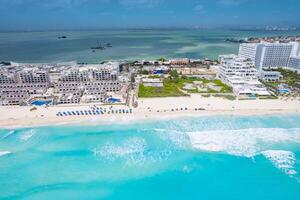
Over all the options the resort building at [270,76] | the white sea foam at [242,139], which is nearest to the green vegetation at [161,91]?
the white sea foam at [242,139]

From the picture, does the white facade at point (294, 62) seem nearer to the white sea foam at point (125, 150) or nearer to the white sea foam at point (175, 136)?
the white sea foam at point (175, 136)

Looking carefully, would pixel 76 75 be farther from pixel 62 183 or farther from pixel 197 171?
pixel 197 171

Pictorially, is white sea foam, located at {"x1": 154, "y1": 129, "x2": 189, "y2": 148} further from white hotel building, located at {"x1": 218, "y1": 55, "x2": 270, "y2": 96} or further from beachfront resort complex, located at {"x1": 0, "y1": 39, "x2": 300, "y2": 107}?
white hotel building, located at {"x1": 218, "y1": 55, "x2": 270, "y2": 96}

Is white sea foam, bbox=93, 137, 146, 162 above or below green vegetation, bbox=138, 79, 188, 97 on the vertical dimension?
below

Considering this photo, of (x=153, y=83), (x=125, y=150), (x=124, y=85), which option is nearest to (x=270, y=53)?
(x=153, y=83)

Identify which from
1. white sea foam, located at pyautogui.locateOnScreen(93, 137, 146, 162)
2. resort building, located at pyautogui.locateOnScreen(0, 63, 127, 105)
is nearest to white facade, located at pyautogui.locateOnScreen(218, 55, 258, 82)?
resort building, located at pyautogui.locateOnScreen(0, 63, 127, 105)

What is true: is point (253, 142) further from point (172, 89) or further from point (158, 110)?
point (172, 89)
